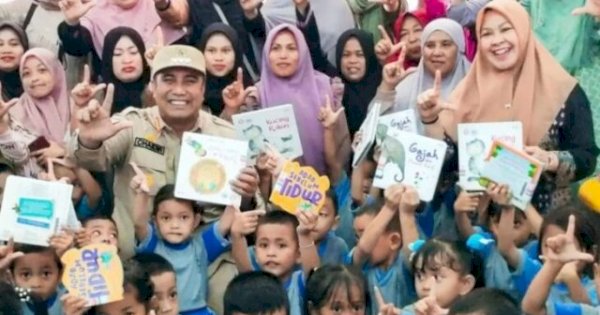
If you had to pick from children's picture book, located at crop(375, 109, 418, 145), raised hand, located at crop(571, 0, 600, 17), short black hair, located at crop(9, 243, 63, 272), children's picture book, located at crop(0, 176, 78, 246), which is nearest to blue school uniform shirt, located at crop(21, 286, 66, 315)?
short black hair, located at crop(9, 243, 63, 272)

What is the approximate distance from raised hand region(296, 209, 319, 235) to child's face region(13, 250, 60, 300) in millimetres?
1039

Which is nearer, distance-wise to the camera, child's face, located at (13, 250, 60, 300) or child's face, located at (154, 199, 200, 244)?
child's face, located at (13, 250, 60, 300)

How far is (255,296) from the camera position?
4.74 meters

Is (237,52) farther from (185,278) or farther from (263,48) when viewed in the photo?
(185,278)

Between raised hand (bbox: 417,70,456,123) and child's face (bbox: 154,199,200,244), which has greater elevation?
raised hand (bbox: 417,70,456,123)

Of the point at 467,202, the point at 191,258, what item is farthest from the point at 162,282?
the point at 467,202

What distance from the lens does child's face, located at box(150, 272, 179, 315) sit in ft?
16.4

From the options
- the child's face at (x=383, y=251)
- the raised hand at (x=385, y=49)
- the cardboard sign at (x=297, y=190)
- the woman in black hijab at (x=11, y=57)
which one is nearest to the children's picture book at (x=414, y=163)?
the child's face at (x=383, y=251)

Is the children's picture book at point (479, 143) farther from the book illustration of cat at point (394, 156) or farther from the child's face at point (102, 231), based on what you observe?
the child's face at point (102, 231)

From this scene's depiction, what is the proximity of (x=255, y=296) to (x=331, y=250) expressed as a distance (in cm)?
89

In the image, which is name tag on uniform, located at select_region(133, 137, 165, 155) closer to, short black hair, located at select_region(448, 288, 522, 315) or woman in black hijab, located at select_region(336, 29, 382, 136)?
woman in black hijab, located at select_region(336, 29, 382, 136)

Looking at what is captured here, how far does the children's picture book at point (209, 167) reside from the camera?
210 inches

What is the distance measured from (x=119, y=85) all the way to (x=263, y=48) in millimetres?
824

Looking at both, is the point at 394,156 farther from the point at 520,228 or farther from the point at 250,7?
the point at 250,7
